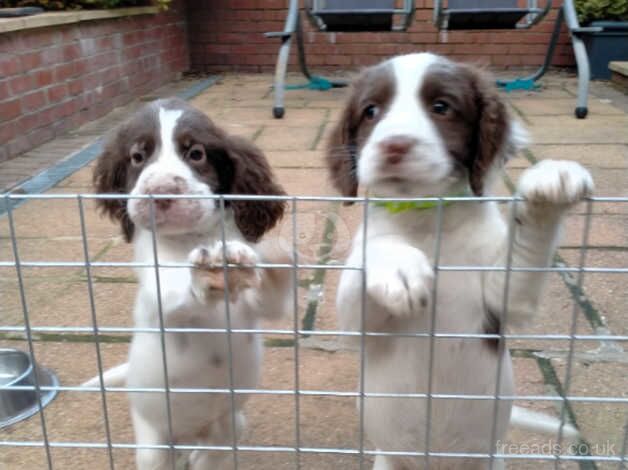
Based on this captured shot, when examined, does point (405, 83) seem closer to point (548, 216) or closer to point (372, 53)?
point (548, 216)

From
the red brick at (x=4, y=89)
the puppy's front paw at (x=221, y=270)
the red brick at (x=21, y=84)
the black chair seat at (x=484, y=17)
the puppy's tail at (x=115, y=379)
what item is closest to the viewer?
the puppy's front paw at (x=221, y=270)

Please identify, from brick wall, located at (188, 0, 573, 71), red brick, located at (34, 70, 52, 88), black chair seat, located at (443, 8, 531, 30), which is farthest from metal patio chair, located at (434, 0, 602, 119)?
red brick, located at (34, 70, 52, 88)

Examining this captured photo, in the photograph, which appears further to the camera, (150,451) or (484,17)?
(484,17)

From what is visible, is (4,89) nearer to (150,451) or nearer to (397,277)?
(150,451)

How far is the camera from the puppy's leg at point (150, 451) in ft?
4.87

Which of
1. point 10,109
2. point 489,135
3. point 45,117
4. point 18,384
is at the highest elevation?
point 489,135

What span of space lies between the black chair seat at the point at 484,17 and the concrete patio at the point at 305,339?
5.20ft

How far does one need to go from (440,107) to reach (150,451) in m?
0.95

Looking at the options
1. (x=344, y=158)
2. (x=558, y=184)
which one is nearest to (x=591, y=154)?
(x=344, y=158)

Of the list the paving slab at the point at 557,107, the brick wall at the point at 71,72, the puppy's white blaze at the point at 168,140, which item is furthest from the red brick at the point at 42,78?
the paving slab at the point at 557,107

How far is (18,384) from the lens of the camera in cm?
175

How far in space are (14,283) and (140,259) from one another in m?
1.16

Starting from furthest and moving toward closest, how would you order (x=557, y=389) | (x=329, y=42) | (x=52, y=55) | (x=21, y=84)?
(x=329, y=42)
(x=52, y=55)
(x=21, y=84)
(x=557, y=389)

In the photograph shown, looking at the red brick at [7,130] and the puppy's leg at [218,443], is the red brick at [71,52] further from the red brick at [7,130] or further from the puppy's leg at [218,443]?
the puppy's leg at [218,443]
